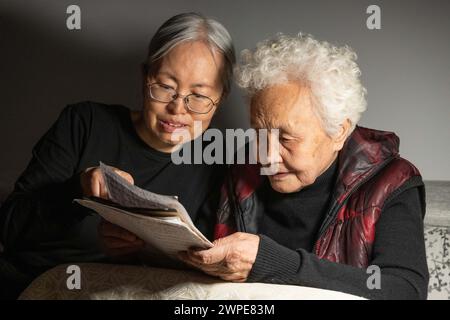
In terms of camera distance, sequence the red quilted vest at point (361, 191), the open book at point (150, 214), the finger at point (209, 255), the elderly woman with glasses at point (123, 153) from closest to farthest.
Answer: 1. the open book at point (150, 214)
2. the finger at point (209, 255)
3. the red quilted vest at point (361, 191)
4. the elderly woman with glasses at point (123, 153)

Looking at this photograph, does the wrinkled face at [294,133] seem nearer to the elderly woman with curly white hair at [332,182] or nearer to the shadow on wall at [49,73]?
the elderly woman with curly white hair at [332,182]

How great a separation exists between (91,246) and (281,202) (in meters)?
0.65

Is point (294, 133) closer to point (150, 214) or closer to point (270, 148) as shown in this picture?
point (270, 148)

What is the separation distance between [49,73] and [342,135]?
4.38 ft

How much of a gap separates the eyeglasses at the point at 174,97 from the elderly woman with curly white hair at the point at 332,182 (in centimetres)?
14

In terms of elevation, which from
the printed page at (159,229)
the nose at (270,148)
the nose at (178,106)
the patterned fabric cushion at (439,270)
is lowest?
the patterned fabric cushion at (439,270)

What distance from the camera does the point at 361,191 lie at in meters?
1.59

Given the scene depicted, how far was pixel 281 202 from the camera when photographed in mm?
1742

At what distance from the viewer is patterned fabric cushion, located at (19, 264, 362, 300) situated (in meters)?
1.32

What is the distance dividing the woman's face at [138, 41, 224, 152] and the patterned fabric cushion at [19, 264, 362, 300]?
45 cm

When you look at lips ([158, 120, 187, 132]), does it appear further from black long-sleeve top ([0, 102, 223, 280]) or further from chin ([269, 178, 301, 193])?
chin ([269, 178, 301, 193])

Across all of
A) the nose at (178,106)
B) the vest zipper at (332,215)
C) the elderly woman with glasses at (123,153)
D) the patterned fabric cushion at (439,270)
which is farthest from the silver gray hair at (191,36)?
the patterned fabric cushion at (439,270)

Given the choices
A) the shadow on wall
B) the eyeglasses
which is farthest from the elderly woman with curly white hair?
the shadow on wall

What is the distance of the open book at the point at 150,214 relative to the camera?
1132mm
